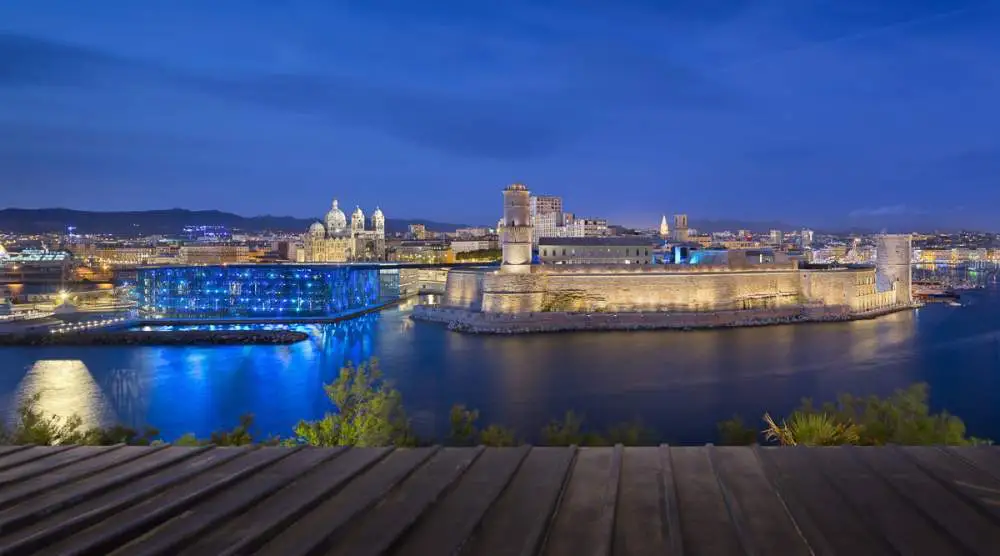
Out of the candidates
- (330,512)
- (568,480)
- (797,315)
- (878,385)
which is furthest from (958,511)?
(797,315)

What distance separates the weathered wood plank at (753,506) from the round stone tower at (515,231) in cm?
1249

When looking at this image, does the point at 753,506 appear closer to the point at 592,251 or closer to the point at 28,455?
the point at 28,455

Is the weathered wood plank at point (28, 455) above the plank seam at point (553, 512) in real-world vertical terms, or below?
below

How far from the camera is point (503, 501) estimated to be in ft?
5.88

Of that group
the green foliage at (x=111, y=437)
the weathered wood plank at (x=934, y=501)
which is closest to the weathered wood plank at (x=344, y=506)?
the weathered wood plank at (x=934, y=501)

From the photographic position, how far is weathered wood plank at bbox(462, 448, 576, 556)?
4.83 feet

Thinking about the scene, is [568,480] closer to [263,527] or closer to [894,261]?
[263,527]

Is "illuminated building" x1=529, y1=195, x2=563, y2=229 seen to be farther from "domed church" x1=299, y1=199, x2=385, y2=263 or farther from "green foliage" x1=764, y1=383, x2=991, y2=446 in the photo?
"green foliage" x1=764, y1=383, x2=991, y2=446

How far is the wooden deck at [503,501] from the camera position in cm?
149

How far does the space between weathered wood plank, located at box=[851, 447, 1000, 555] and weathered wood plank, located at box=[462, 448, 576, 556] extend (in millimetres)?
911

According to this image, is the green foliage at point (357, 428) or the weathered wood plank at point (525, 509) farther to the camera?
the green foliage at point (357, 428)

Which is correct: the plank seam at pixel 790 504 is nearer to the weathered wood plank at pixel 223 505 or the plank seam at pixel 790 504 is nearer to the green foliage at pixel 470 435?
the weathered wood plank at pixel 223 505

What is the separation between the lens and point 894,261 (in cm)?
1942

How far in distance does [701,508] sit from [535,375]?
825 centimetres
